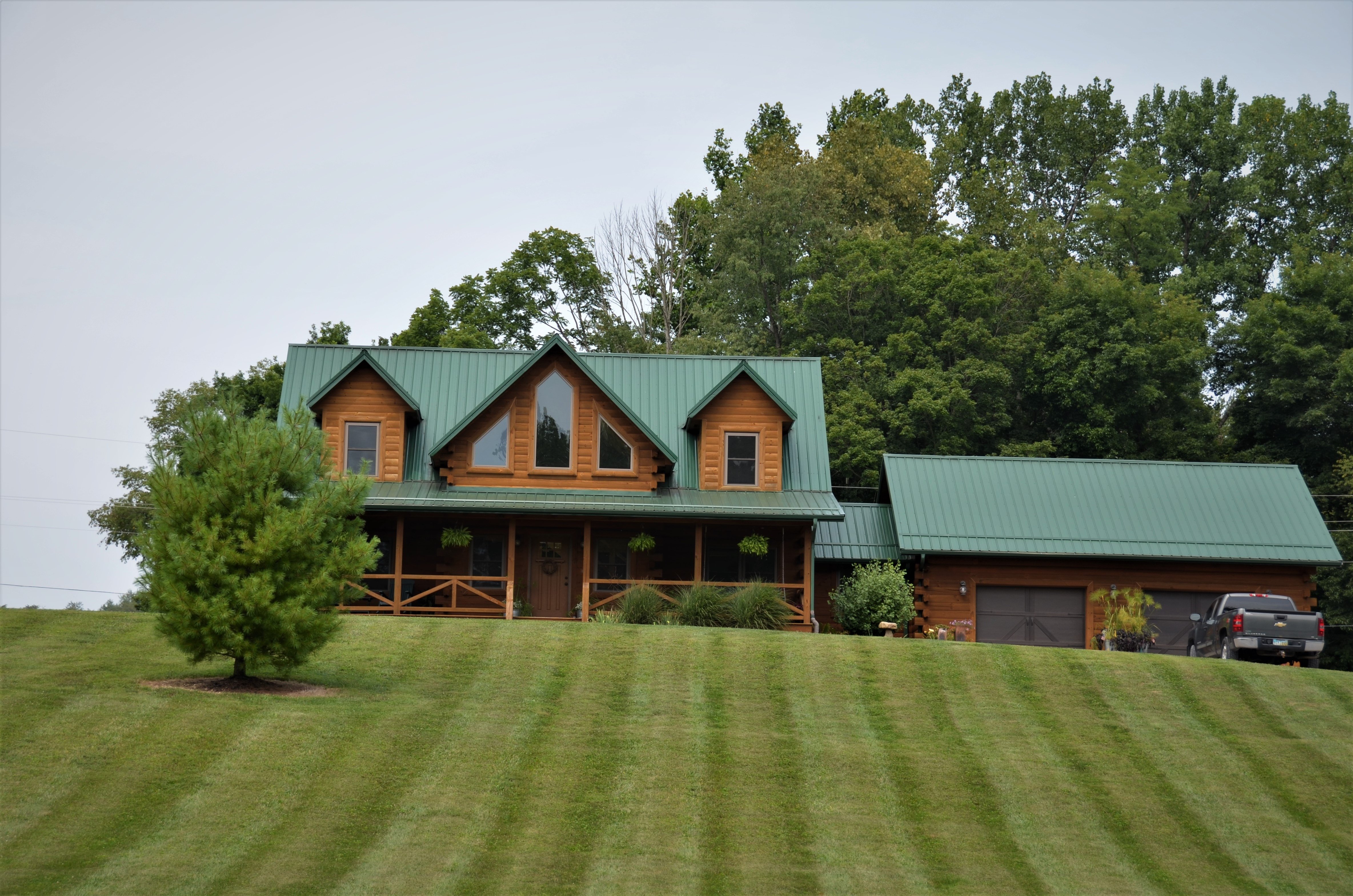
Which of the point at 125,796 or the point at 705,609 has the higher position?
the point at 705,609

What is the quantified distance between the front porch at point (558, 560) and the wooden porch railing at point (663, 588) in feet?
0.31

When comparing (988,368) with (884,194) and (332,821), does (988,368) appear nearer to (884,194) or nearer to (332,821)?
(884,194)

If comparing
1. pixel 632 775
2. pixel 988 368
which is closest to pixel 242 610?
pixel 632 775

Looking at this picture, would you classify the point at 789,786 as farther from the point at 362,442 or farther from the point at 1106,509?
the point at 1106,509

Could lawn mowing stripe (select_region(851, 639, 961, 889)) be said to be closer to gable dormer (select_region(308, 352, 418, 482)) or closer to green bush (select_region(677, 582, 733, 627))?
green bush (select_region(677, 582, 733, 627))

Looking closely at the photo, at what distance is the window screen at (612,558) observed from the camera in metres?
31.0

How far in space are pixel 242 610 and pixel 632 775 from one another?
5.91 m

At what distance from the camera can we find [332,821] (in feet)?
47.5

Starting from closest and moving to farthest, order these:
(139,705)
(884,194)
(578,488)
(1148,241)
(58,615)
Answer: (139,705)
(58,615)
(578,488)
(1148,241)
(884,194)

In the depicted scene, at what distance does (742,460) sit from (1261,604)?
11.5m

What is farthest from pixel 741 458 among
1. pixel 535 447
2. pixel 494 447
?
pixel 494 447

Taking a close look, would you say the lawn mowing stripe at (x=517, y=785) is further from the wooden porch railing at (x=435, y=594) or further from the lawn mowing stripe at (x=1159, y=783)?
the lawn mowing stripe at (x=1159, y=783)

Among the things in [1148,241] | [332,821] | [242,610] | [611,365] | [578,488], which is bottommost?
[332,821]

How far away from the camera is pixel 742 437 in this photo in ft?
102
